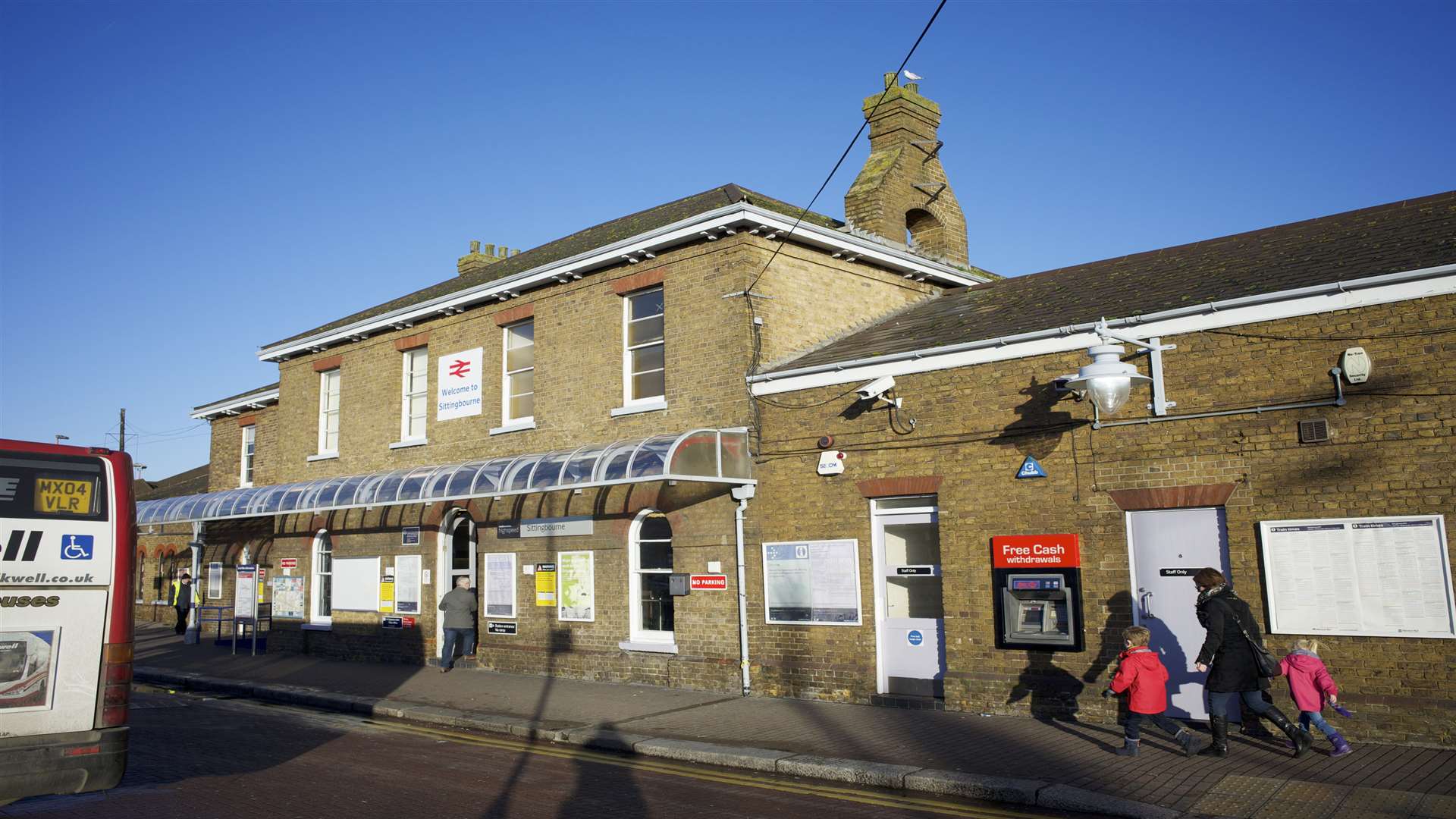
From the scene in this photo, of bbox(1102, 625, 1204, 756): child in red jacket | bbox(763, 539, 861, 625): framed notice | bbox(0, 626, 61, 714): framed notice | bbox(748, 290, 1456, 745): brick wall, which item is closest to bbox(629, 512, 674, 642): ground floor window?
bbox(748, 290, 1456, 745): brick wall

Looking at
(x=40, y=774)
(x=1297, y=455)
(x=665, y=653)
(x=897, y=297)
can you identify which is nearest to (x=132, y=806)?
(x=40, y=774)

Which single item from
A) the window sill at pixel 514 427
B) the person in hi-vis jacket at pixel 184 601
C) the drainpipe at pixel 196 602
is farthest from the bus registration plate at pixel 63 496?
the person in hi-vis jacket at pixel 184 601

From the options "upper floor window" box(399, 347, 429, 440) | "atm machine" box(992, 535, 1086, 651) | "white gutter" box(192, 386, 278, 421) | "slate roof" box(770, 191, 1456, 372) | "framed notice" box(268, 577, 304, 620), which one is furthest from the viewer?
"white gutter" box(192, 386, 278, 421)

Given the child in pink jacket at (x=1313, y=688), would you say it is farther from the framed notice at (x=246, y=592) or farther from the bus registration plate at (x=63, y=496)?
the framed notice at (x=246, y=592)

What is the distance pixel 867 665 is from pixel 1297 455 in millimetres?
5442

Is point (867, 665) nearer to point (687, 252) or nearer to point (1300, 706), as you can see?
point (1300, 706)

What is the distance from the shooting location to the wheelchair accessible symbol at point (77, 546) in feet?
24.6

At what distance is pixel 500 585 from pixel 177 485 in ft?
83.7

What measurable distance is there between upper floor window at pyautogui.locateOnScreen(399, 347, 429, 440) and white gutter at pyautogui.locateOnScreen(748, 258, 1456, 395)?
352 inches

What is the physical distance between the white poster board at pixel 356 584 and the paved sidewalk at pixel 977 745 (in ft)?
11.1

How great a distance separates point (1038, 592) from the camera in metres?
11.4

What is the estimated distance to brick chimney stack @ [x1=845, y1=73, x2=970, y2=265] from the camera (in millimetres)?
19172

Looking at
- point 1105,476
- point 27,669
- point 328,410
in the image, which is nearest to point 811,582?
point 1105,476

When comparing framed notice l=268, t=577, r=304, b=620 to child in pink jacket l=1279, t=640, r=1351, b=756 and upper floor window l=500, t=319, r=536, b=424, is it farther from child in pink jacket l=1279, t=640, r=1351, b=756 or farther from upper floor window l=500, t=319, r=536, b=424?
child in pink jacket l=1279, t=640, r=1351, b=756
